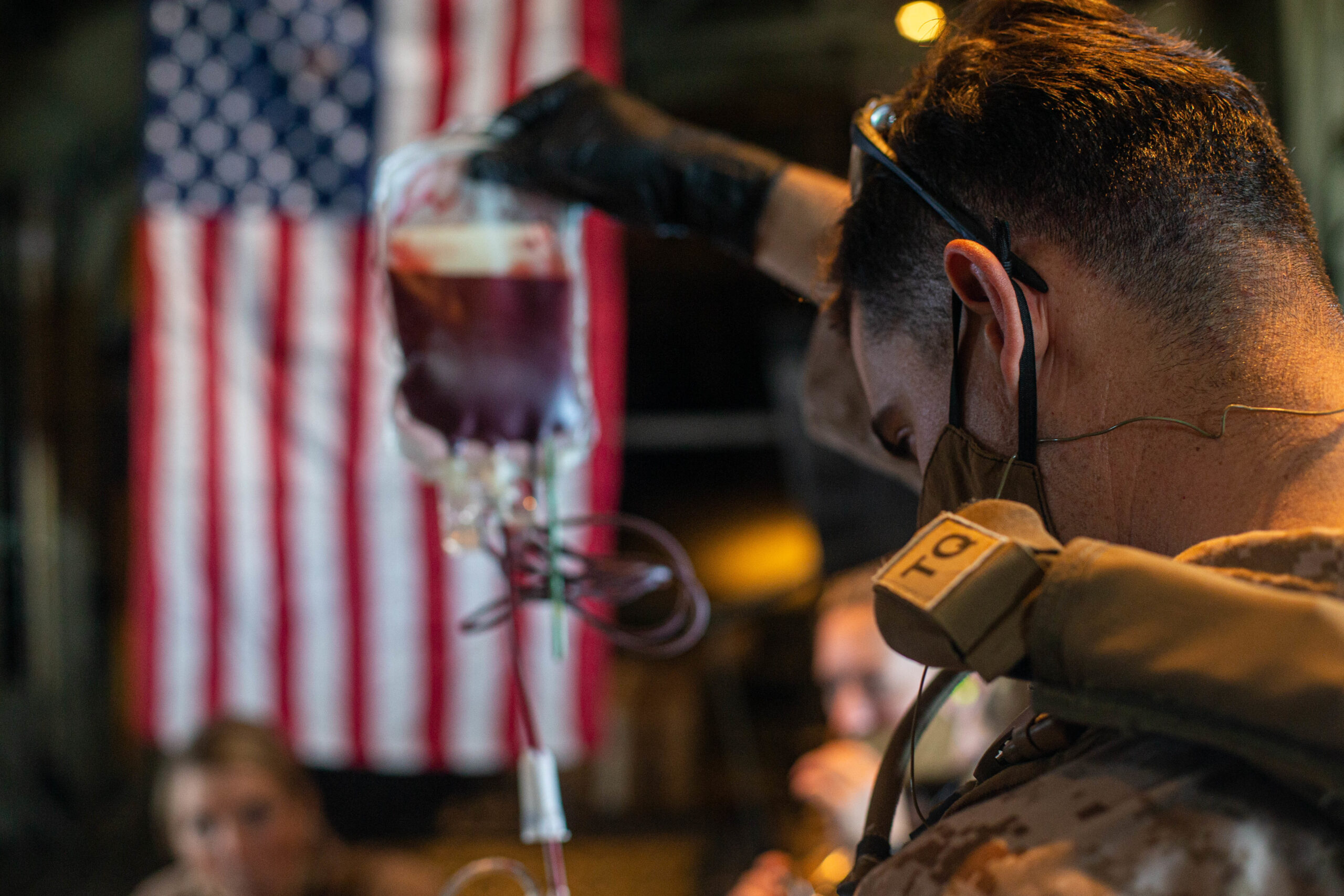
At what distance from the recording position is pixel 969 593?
481 mm

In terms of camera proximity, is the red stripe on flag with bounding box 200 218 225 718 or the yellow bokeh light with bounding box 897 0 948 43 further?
the red stripe on flag with bounding box 200 218 225 718

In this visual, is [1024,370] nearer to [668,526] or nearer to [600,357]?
[600,357]

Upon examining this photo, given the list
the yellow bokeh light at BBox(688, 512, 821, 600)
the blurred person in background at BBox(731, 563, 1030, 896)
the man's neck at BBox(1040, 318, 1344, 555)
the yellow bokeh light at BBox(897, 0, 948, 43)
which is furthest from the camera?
the yellow bokeh light at BBox(688, 512, 821, 600)

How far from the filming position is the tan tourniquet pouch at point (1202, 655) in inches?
16.2

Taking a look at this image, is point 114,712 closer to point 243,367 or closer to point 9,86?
point 243,367

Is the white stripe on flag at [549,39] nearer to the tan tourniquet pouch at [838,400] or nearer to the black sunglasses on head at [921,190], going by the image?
the tan tourniquet pouch at [838,400]

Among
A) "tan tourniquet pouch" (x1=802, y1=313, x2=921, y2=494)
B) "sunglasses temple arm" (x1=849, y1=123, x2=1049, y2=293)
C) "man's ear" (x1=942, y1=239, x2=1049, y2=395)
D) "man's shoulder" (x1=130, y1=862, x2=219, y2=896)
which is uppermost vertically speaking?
"sunglasses temple arm" (x1=849, y1=123, x2=1049, y2=293)

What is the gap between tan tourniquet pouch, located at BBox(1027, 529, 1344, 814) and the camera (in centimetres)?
41

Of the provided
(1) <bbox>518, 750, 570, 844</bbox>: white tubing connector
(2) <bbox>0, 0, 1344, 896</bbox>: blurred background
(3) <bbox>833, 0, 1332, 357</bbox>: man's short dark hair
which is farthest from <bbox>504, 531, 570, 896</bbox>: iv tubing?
(2) <bbox>0, 0, 1344, 896</bbox>: blurred background

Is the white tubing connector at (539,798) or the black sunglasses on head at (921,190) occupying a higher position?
the black sunglasses on head at (921,190)

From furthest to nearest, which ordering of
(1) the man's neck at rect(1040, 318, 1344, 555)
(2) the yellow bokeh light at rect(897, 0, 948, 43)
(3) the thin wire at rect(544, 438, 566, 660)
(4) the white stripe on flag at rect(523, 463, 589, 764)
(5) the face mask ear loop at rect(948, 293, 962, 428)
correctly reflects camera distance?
(4) the white stripe on flag at rect(523, 463, 589, 764), (3) the thin wire at rect(544, 438, 566, 660), (2) the yellow bokeh light at rect(897, 0, 948, 43), (5) the face mask ear loop at rect(948, 293, 962, 428), (1) the man's neck at rect(1040, 318, 1344, 555)

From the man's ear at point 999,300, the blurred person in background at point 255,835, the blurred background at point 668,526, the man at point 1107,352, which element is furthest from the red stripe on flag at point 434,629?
the man's ear at point 999,300

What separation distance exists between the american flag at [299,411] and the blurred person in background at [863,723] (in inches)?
23.6

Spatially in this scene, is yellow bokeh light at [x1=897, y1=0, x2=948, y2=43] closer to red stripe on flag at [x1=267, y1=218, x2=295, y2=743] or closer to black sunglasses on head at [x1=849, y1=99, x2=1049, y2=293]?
black sunglasses on head at [x1=849, y1=99, x2=1049, y2=293]
